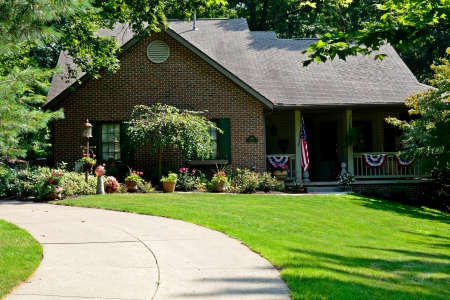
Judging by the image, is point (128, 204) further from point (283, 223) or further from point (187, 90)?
point (187, 90)

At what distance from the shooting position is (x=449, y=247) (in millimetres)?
12141

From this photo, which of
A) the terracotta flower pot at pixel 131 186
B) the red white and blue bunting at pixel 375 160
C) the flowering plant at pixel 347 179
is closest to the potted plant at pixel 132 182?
the terracotta flower pot at pixel 131 186

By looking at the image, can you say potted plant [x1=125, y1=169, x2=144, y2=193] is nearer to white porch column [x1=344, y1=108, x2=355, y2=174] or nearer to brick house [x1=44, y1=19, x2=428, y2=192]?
brick house [x1=44, y1=19, x2=428, y2=192]

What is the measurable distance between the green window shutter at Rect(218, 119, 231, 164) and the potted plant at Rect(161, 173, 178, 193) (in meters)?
2.60

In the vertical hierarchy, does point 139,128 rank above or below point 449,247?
above

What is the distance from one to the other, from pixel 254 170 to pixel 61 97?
6790 millimetres

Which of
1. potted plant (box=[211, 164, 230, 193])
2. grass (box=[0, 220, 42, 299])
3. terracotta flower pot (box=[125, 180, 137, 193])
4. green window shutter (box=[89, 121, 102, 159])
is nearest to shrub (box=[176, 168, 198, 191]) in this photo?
potted plant (box=[211, 164, 230, 193])

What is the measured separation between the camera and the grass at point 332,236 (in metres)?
7.45

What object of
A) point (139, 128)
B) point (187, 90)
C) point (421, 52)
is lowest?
point (139, 128)

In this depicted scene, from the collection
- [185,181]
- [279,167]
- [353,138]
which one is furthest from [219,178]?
[353,138]

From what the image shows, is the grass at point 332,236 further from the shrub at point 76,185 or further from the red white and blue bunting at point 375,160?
the red white and blue bunting at point 375,160

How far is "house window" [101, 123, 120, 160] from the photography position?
20.3m

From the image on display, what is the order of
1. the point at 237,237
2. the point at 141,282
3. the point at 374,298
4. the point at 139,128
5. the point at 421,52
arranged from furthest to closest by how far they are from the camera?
the point at 421,52 < the point at 139,128 < the point at 237,237 < the point at 141,282 < the point at 374,298

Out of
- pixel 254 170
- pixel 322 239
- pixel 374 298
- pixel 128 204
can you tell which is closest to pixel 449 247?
pixel 322 239
